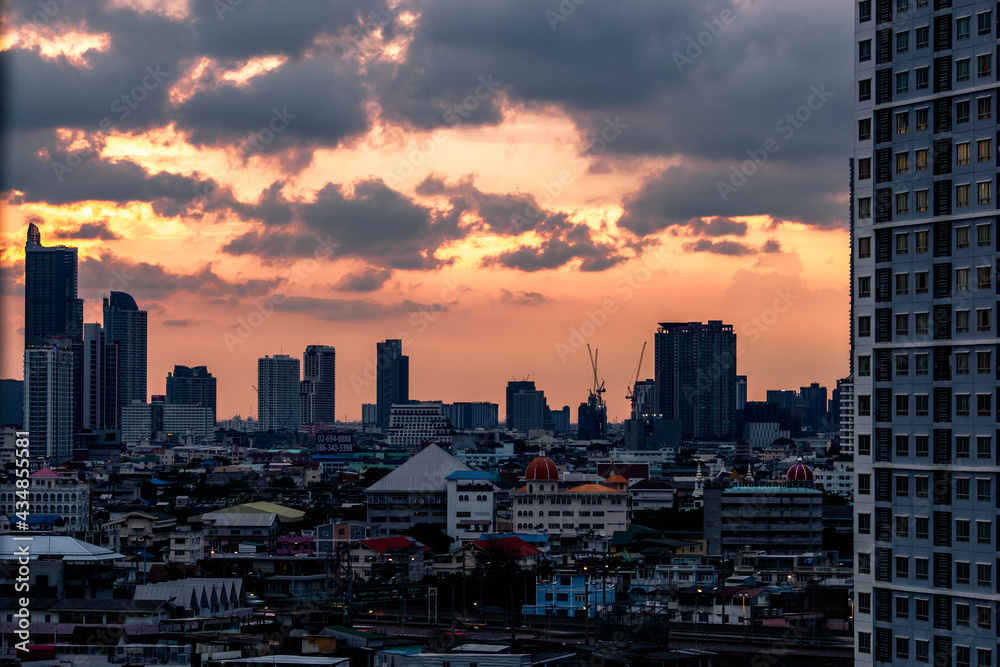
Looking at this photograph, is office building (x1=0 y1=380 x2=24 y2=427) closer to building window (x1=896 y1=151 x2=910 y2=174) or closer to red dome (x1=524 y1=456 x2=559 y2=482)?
building window (x1=896 y1=151 x2=910 y2=174)

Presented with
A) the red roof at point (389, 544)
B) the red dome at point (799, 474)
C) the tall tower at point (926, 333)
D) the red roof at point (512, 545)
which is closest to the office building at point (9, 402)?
the tall tower at point (926, 333)

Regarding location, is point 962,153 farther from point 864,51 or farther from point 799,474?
point 799,474

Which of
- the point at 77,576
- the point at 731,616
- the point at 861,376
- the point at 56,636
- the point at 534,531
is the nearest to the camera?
the point at 861,376

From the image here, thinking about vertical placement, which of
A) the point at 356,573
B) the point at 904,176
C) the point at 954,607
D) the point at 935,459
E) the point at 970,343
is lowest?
the point at 356,573

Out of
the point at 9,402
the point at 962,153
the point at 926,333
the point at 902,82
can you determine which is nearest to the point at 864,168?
the point at 902,82

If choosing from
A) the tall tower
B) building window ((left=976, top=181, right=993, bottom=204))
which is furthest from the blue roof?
building window ((left=976, top=181, right=993, bottom=204))

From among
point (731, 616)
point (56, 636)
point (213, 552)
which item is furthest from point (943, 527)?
point (213, 552)

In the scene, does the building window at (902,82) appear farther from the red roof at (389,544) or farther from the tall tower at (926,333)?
the red roof at (389,544)

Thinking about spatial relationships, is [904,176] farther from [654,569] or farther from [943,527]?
[654,569]
